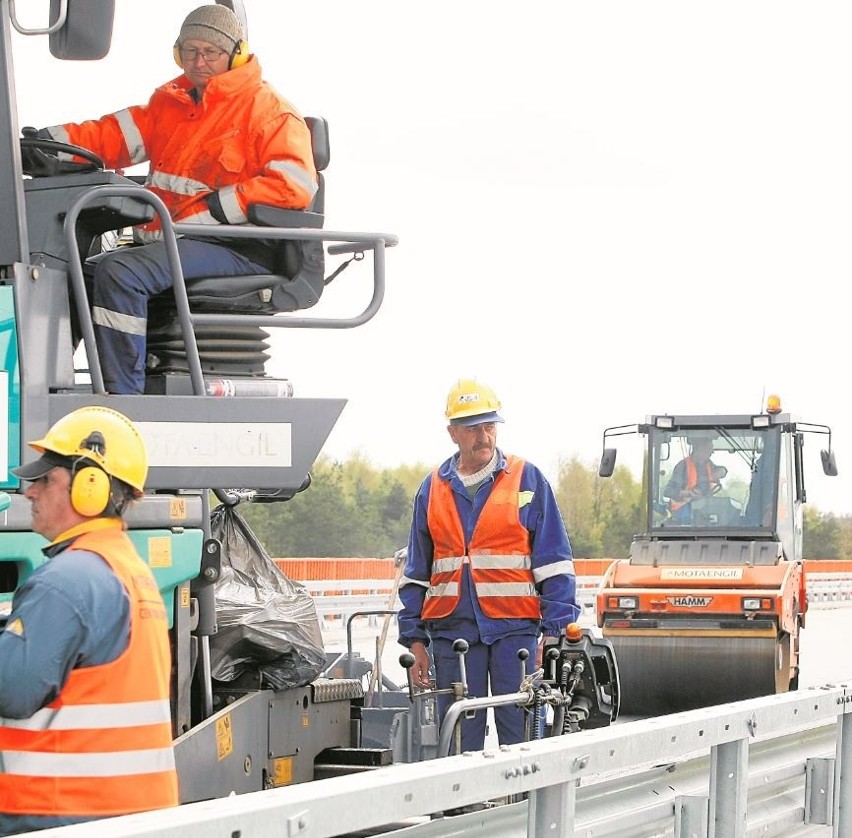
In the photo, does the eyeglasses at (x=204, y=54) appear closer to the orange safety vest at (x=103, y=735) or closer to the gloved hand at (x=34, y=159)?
the gloved hand at (x=34, y=159)

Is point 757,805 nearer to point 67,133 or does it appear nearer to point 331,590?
point 67,133

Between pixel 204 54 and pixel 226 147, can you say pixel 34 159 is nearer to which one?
pixel 226 147

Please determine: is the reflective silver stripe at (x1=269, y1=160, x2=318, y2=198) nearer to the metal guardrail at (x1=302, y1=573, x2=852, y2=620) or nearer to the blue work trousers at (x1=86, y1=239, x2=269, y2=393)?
the blue work trousers at (x1=86, y1=239, x2=269, y2=393)

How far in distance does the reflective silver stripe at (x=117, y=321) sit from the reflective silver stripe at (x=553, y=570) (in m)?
2.23

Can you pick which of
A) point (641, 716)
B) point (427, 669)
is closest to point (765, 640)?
point (641, 716)

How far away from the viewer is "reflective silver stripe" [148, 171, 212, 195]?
655 cm

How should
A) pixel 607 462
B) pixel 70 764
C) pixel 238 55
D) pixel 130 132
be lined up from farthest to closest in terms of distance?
1. pixel 607 462
2. pixel 130 132
3. pixel 238 55
4. pixel 70 764

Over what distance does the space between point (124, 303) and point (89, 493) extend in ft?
6.76

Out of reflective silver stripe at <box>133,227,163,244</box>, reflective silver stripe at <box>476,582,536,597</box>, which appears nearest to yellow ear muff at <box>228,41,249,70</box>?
reflective silver stripe at <box>133,227,163,244</box>

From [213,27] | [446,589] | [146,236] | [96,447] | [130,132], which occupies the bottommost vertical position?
[446,589]

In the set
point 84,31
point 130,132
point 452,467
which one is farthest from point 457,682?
point 84,31

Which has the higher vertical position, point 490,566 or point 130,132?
point 130,132

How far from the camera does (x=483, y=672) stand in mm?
7488

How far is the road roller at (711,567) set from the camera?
15250mm
